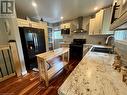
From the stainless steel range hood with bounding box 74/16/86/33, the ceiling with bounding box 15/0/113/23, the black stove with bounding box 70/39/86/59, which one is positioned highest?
the ceiling with bounding box 15/0/113/23

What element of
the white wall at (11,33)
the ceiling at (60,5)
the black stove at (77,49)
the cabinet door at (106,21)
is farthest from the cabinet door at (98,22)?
the white wall at (11,33)

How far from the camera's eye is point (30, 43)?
2.74 meters

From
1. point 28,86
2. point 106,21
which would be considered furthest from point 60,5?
point 28,86

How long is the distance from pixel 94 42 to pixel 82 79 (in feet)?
12.0

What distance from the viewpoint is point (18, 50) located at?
7.66 feet

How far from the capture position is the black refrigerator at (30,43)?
8.31 ft

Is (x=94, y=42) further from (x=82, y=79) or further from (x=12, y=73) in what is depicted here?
(x=12, y=73)

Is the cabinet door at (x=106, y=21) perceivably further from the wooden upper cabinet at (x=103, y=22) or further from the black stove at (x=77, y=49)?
the black stove at (x=77, y=49)

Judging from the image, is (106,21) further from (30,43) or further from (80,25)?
(30,43)

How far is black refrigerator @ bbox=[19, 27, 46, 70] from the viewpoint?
253cm

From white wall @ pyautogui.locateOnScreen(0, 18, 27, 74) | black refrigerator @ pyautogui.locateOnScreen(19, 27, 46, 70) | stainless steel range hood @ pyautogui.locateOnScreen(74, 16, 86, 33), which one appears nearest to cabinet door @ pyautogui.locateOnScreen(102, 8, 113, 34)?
stainless steel range hood @ pyautogui.locateOnScreen(74, 16, 86, 33)

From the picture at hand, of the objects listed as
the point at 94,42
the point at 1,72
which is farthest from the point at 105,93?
the point at 94,42

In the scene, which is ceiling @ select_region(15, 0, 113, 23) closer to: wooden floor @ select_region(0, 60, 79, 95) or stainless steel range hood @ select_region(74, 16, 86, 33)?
stainless steel range hood @ select_region(74, 16, 86, 33)

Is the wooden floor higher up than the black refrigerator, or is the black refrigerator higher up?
the black refrigerator
